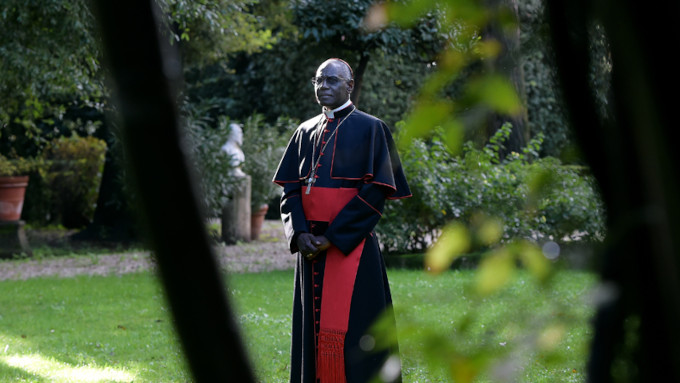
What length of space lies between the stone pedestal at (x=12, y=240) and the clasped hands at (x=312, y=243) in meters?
10.2

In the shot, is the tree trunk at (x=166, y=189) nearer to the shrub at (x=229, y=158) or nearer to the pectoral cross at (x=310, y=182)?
the pectoral cross at (x=310, y=182)

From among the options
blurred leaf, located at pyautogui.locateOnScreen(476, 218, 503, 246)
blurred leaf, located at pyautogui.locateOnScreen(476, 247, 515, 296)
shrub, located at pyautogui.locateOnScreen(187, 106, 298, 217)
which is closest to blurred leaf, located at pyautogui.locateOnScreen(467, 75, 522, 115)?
blurred leaf, located at pyautogui.locateOnScreen(476, 247, 515, 296)

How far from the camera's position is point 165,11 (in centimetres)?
952

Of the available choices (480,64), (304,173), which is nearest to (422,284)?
(304,173)

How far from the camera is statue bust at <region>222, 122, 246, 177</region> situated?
570 inches

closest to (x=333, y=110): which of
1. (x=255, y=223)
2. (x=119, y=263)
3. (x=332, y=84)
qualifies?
(x=332, y=84)

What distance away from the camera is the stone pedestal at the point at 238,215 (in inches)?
580

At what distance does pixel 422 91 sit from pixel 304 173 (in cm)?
381

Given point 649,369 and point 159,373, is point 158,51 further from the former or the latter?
point 159,373

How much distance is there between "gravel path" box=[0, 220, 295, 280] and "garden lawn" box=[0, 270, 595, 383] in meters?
0.65

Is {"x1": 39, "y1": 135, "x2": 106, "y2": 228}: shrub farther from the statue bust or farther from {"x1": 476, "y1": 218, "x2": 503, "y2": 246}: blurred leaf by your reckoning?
{"x1": 476, "y1": 218, "x2": 503, "y2": 246}: blurred leaf

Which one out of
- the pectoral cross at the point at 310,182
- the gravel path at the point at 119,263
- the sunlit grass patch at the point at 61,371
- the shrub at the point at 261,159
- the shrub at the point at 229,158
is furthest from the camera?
the shrub at the point at 261,159

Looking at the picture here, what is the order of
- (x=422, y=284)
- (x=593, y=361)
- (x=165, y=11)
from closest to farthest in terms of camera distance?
(x=593, y=361)
(x=165, y=11)
(x=422, y=284)

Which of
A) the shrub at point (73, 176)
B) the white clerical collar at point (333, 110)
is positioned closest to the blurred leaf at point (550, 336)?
the white clerical collar at point (333, 110)
